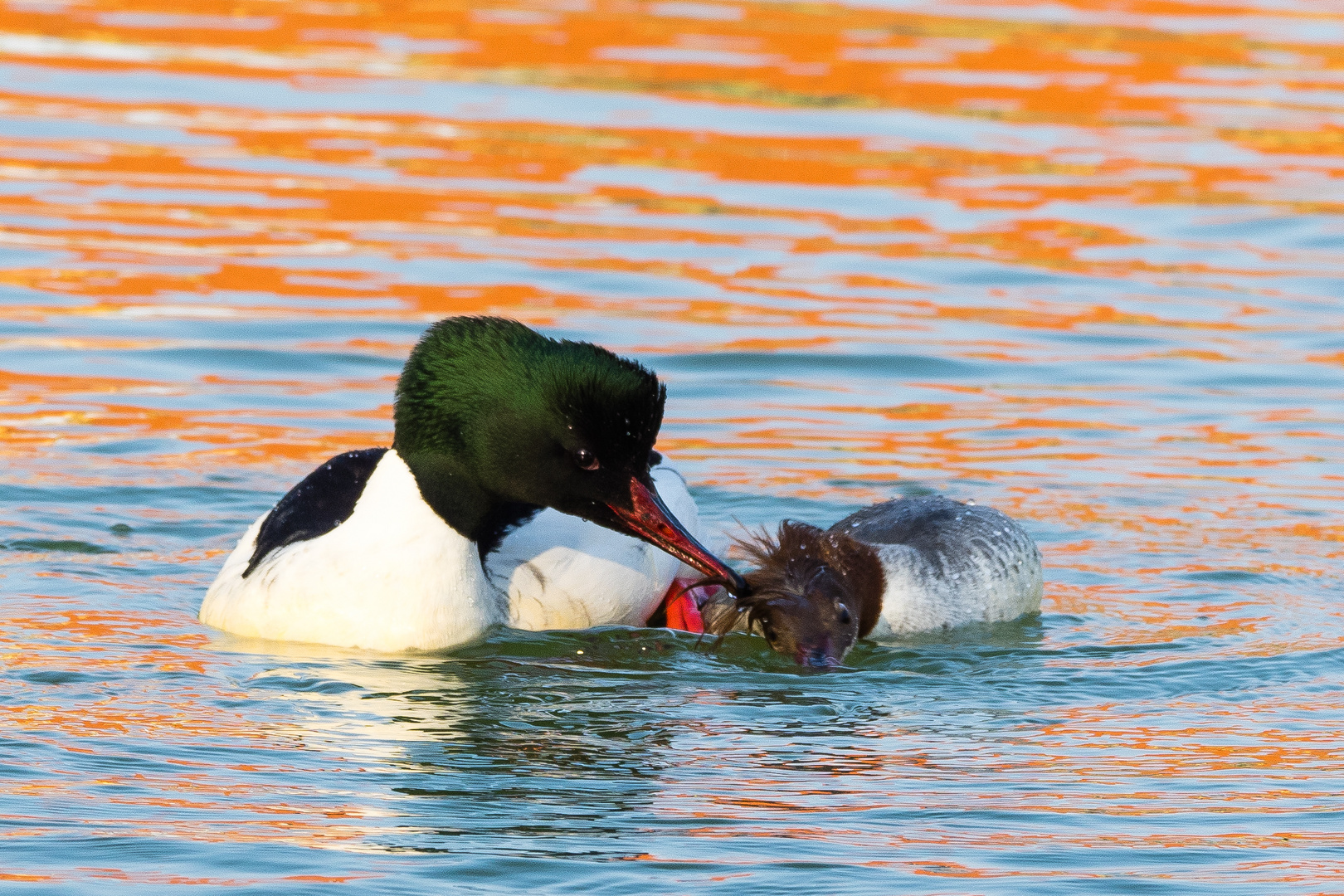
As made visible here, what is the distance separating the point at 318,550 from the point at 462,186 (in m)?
8.23

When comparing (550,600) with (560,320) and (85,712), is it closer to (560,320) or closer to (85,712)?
(85,712)

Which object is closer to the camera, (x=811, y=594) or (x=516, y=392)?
(x=516, y=392)

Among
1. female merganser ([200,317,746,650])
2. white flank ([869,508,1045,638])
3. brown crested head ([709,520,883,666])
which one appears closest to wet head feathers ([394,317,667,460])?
female merganser ([200,317,746,650])

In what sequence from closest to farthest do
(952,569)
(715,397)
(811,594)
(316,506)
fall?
(811,594)
(316,506)
(952,569)
(715,397)

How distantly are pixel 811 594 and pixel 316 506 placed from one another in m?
1.81

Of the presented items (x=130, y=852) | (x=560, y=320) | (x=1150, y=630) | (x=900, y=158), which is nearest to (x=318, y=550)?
(x=130, y=852)

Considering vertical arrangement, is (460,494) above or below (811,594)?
above

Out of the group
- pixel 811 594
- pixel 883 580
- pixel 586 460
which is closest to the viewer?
pixel 586 460

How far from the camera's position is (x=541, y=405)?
7.17m

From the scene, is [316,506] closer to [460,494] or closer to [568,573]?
[460,494]

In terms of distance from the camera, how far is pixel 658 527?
7.23m

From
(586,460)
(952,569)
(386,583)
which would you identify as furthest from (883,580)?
(386,583)

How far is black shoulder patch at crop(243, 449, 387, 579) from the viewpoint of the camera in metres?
7.68

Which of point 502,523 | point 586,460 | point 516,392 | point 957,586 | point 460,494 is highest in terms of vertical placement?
point 516,392
